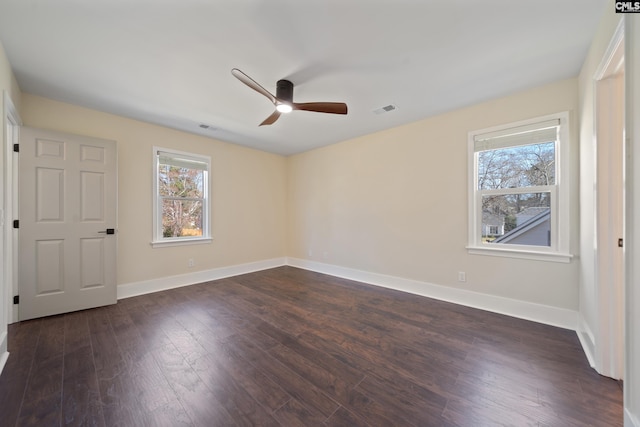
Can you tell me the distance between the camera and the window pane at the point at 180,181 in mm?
3887

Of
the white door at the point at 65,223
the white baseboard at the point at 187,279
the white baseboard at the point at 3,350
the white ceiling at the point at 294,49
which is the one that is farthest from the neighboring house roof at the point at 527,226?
the white door at the point at 65,223

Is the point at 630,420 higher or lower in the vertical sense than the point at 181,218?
lower

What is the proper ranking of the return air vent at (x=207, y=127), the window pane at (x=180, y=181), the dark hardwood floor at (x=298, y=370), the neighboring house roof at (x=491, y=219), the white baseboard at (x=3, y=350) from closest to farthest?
1. the dark hardwood floor at (x=298, y=370)
2. the white baseboard at (x=3, y=350)
3. the neighboring house roof at (x=491, y=219)
4. the return air vent at (x=207, y=127)
5. the window pane at (x=180, y=181)

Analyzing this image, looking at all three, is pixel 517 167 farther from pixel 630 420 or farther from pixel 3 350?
pixel 3 350

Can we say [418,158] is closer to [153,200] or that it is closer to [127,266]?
[153,200]

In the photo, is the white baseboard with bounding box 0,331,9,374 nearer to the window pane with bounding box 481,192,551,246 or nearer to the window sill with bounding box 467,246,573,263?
the window sill with bounding box 467,246,573,263

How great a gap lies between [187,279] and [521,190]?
4881 millimetres

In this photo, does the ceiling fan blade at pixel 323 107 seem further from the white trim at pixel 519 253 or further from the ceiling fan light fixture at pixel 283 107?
the white trim at pixel 519 253

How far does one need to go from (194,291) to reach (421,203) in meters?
3.64

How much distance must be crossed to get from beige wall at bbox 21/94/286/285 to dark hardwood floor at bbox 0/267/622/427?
99cm

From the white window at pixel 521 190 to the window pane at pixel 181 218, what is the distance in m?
4.27

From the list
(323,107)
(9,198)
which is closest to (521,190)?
(323,107)

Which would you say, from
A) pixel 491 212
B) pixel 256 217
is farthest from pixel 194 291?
pixel 491 212

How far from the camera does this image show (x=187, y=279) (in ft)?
13.2
